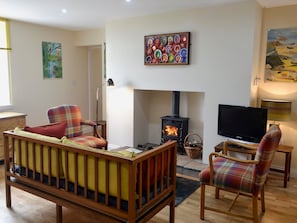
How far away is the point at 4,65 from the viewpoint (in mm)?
4938

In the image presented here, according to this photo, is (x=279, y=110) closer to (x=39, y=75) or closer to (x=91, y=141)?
(x=91, y=141)

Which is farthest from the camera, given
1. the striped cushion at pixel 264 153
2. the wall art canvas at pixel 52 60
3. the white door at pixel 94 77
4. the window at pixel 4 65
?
the white door at pixel 94 77

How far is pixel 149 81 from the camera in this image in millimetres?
4648

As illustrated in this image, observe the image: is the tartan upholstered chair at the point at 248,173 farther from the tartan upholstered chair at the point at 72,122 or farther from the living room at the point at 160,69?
the tartan upholstered chair at the point at 72,122

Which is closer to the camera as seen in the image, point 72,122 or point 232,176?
point 232,176

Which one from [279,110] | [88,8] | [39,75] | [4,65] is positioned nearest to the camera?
[279,110]

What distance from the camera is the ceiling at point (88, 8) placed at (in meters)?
3.72

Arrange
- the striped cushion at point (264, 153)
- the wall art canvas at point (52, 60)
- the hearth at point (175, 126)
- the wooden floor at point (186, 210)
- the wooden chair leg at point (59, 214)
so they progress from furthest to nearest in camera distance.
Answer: the wall art canvas at point (52, 60) → the hearth at point (175, 126) → the wooden floor at point (186, 210) → the wooden chair leg at point (59, 214) → the striped cushion at point (264, 153)

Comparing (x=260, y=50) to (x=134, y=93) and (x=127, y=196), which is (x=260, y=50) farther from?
(x=127, y=196)

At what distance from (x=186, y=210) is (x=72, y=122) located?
2194mm

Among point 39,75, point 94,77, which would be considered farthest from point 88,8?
point 94,77

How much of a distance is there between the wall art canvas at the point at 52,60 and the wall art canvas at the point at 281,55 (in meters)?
4.17

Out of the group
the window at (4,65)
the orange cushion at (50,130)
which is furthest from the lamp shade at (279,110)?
the window at (4,65)

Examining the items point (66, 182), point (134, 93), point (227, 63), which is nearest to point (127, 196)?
point (66, 182)
